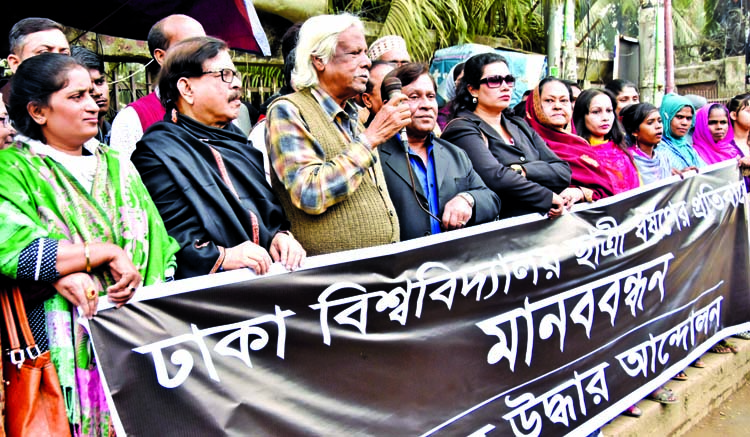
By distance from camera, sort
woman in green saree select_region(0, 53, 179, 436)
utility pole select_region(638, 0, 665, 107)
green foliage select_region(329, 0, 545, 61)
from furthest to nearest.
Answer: utility pole select_region(638, 0, 665, 107) → green foliage select_region(329, 0, 545, 61) → woman in green saree select_region(0, 53, 179, 436)

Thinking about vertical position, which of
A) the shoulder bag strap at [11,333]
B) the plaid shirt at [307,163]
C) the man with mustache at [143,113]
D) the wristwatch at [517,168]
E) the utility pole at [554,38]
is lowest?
the shoulder bag strap at [11,333]

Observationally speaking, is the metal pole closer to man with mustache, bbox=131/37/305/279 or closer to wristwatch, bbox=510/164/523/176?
wristwatch, bbox=510/164/523/176

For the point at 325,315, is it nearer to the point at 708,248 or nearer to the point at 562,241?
the point at 562,241

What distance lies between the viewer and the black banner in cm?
198

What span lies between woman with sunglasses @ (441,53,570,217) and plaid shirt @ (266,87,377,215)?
0.99 metres

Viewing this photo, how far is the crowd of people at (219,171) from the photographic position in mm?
1892

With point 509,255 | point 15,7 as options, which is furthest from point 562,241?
point 15,7

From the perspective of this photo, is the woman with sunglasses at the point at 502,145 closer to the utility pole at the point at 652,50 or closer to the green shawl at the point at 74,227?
the green shawl at the point at 74,227

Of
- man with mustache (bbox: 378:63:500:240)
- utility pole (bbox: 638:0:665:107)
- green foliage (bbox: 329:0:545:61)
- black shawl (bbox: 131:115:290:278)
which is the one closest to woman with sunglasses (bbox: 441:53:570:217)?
man with mustache (bbox: 378:63:500:240)

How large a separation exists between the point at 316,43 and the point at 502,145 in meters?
1.26

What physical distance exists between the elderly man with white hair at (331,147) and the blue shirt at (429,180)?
333 mm

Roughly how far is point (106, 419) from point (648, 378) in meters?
3.04

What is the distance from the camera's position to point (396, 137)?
9.86 feet

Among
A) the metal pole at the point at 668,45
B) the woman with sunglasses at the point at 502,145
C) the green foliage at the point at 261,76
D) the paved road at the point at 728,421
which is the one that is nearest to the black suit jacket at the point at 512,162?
the woman with sunglasses at the point at 502,145
